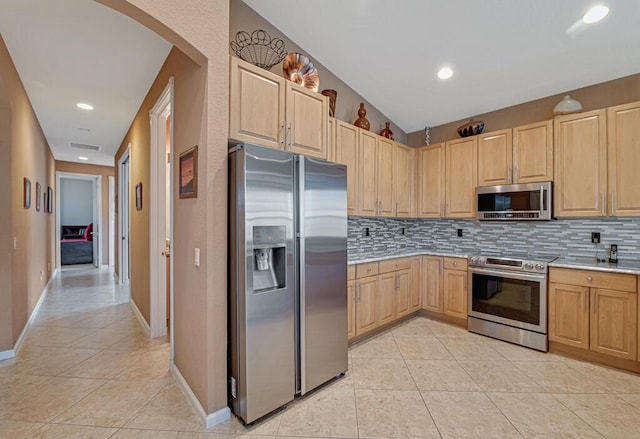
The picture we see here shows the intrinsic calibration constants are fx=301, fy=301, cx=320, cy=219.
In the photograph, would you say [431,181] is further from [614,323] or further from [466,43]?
[614,323]

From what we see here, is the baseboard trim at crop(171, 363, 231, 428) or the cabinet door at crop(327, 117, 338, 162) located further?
the cabinet door at crop(327, 117, 338, 162)

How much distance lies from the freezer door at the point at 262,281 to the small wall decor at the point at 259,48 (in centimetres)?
107

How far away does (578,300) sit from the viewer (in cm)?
283

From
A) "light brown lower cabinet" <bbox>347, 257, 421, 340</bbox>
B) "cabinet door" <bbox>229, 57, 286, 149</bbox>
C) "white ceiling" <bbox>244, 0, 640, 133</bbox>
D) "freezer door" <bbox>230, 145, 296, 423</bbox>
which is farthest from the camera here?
"light brown lower cabinet" <bbox>347, 257, 421, 340</bbox>

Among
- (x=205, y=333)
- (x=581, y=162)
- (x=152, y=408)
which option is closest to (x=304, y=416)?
(x=205, y=333)

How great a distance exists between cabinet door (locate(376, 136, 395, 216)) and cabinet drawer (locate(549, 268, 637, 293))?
177 centimetres

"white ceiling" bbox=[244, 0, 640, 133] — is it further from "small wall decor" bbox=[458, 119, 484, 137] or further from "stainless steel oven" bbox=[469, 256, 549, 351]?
"stainless steel oven" bbox=[469, 256, 549, 351]

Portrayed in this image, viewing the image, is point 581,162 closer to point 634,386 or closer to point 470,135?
point 470,135

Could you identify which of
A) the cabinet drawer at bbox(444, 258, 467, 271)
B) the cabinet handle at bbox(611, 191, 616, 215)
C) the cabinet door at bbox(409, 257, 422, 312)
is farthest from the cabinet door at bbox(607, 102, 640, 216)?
the cabinet door at bbox(409, 257, 422, 312)

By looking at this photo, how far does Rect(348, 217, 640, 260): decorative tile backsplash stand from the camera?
3061mm

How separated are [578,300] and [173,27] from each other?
3.92 meters

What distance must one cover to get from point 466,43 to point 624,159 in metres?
1.83

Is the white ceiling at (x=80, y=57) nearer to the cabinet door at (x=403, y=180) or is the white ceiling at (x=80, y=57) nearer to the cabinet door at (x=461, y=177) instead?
the cabinet door at (x=403, y=180)

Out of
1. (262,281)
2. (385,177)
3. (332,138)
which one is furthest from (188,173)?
(385,177)
